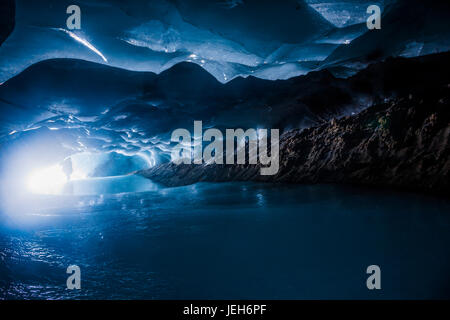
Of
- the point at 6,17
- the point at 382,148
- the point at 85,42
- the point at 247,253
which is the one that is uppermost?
the point at 85,42

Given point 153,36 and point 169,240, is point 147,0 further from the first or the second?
point 169,240

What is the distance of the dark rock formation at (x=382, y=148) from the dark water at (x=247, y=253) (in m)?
1.01

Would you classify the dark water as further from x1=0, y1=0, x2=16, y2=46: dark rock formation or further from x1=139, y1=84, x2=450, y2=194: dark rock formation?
x1=0, y1=0, x2=16, y2=46: dark rock formation

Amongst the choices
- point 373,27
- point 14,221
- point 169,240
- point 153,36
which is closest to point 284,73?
point 373,27

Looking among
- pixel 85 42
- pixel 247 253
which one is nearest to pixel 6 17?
pixel 85 42

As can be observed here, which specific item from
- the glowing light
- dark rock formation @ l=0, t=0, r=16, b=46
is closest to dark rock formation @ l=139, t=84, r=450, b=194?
the glowing light

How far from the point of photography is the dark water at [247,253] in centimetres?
191

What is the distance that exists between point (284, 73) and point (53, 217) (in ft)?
22.8

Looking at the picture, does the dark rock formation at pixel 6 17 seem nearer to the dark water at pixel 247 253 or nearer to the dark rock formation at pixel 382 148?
the dark water at pixel 247 253

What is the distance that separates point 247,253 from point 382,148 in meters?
5.36

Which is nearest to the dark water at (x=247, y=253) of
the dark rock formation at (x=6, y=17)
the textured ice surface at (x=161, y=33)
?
the dark rock formation at (x=6, y=17)

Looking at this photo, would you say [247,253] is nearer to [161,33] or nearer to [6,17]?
[161,33]

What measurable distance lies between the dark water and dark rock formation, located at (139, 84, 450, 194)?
1008 mm

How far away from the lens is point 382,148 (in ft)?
18.8
